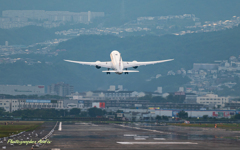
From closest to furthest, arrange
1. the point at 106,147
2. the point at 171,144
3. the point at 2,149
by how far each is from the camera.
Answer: the point at 2,149, the point at 106,147, the point at 171,144

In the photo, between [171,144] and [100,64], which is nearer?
[171,144]

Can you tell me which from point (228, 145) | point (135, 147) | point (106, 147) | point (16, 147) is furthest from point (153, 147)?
point (16, 147)

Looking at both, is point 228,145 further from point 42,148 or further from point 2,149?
point 2,149

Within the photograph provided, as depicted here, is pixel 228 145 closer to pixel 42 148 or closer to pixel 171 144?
pixel 171 144

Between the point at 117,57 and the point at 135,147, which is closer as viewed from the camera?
the point at 135,147

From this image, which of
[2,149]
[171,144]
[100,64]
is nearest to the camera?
[2,149]

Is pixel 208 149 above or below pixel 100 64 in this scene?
below

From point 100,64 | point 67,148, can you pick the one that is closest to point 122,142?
point 67,148

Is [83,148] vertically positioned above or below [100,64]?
below

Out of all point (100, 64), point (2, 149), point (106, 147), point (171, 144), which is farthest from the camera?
point (100, 64)
